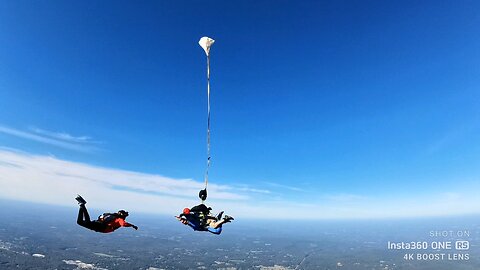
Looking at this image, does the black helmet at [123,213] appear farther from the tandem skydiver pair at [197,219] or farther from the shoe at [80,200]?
the shoe at [80,200]

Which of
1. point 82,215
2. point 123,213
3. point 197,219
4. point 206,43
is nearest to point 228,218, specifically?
point 197,219

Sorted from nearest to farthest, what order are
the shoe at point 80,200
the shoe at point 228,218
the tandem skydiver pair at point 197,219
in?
the shoe at point 80,200 < the tandem skydiver pair at point 197,219 < the shoe at point 228,218

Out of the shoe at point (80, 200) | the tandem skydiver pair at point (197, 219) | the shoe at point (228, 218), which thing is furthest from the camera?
the shoe at point (228, 218)

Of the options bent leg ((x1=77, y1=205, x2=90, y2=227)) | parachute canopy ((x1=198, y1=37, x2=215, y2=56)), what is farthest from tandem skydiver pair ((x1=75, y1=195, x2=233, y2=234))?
parachute canopy ((x1=198, y1=37, x2=215, y2=56))

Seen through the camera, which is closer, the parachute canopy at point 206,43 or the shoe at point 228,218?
the parachute canopy at point 206,43

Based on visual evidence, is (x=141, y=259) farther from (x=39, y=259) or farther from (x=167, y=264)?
(x=39, y=259)

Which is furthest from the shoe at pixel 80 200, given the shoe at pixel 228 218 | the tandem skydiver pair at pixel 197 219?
the shoe at pixel 228 218

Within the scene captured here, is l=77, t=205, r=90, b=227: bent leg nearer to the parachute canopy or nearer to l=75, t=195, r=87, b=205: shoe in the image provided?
l=75, t=195, r=87, b=205: shoe

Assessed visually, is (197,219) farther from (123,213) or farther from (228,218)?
(123,213)

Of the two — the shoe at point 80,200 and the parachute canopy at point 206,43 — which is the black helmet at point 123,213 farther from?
the parachute canopy at point 206,43

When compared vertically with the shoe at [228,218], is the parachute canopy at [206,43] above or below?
above

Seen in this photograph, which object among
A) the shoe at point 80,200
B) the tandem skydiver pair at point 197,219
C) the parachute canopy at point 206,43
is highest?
the parachute canopy at point 206,43
